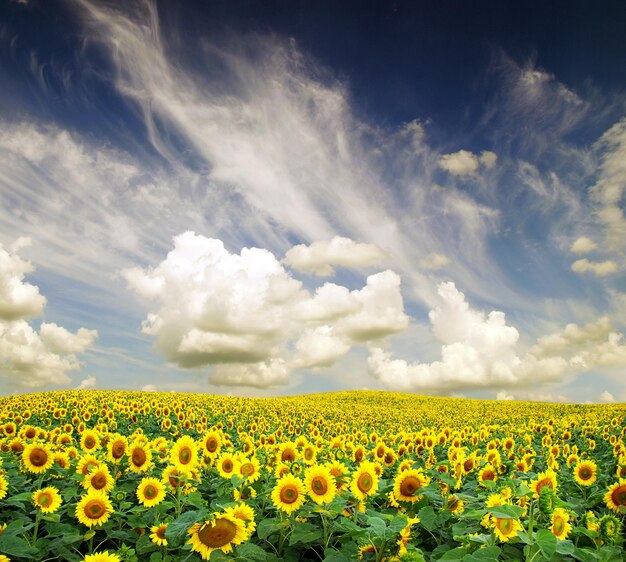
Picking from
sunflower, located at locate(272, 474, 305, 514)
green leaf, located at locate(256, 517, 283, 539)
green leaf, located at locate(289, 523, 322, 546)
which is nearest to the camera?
green leaf, located at locate(289, 523, 322, 546)

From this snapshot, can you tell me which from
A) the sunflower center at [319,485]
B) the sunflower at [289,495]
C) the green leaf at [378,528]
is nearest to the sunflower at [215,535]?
the sunflower at [289,495]

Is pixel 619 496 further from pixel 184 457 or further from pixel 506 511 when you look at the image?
pixel 184 457

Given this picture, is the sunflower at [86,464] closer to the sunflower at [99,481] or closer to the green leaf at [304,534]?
the sunflower at [99,481]

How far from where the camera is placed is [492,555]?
3.37m

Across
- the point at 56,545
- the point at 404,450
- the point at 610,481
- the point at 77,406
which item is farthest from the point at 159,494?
the point at 77,406

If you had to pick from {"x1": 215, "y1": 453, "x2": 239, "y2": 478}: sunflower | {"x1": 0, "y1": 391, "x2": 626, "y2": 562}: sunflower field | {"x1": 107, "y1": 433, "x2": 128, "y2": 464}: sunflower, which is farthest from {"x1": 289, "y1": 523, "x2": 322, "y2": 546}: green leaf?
{"x1": 107, "y1": 433, "x2": 128, "y2": 464}: sunflower

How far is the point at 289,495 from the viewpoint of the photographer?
444 cm

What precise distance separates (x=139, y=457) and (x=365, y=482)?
11.1 feet

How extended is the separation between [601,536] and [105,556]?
4189 millimetres

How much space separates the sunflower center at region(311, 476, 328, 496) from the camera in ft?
14.6

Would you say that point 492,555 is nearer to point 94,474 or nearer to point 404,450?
point 94,474

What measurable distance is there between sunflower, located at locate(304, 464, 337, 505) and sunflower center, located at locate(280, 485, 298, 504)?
123 millimetres

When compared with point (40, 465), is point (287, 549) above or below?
below

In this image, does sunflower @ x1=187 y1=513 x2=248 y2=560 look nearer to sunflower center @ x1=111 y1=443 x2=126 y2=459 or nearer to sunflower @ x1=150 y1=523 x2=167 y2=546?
sunflower @ x1=150 y1=523 x2=167 y2=546
